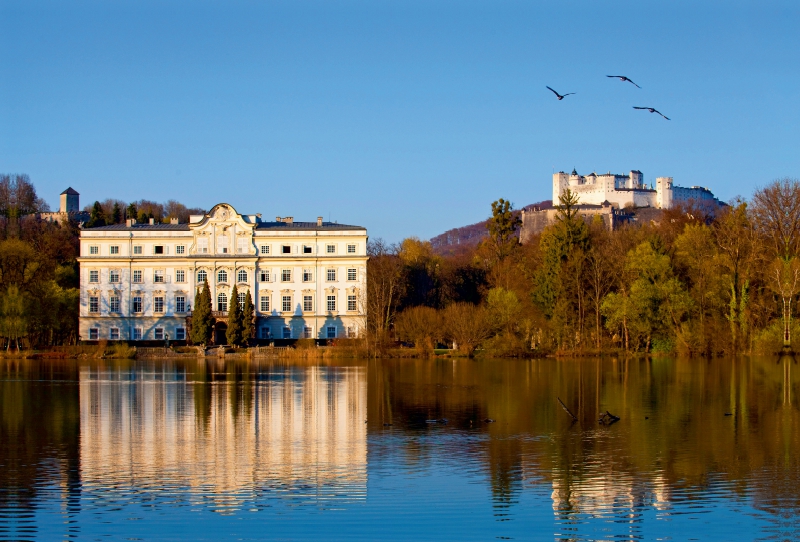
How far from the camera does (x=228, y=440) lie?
2033 cm

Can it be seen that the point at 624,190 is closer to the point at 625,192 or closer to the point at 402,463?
the point at 625,192

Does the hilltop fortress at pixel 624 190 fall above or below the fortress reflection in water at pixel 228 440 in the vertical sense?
above

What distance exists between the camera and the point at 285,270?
72.4 meters

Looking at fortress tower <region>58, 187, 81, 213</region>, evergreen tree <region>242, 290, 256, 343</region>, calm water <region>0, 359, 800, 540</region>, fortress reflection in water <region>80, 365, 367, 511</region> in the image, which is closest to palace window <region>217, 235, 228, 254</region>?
evergreen tree <region>242, 290, 256, 343</region>

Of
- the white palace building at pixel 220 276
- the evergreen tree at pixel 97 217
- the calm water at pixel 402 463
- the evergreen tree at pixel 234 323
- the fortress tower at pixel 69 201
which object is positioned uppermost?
the fortress tower at pixel 69 201

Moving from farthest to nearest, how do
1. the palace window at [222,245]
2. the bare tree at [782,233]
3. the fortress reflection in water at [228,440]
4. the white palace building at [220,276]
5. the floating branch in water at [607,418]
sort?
the palace window at [222,245] < the white palace building at [220,276] < the bare tree at [782,233] < the floating branch in water at [607,418] < the fortress reflection in water at [228,440]

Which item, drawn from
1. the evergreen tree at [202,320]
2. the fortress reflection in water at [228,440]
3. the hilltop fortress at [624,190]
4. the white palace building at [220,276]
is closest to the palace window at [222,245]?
the white palace building at [220,276]

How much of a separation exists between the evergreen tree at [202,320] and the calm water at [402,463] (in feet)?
105

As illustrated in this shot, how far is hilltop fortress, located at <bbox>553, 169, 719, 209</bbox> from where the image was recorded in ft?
523

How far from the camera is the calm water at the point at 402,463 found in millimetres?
12969

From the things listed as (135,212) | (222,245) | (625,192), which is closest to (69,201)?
(135,212)

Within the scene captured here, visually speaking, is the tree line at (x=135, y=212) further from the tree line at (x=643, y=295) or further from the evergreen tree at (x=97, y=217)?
the tree line at (x=643, y=295)

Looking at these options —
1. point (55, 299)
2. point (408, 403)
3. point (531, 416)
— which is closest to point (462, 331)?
point (55, 299)

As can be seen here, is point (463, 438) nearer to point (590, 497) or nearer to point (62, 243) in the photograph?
point (590, 497)
